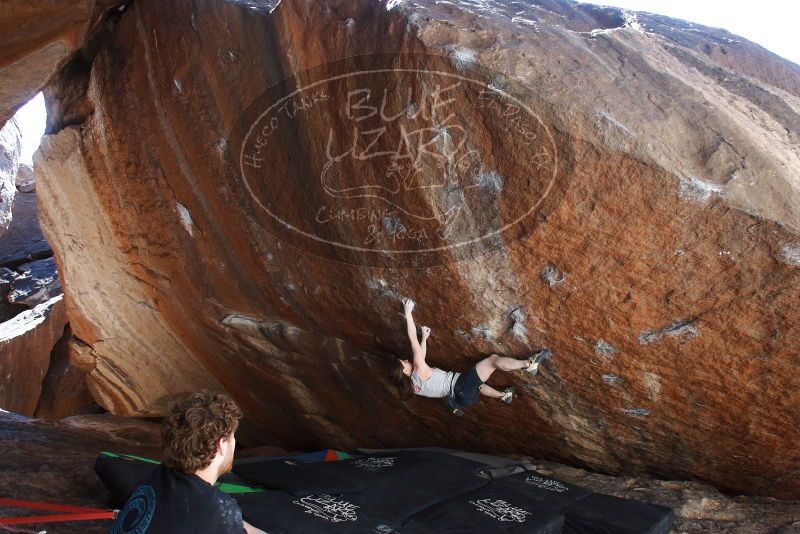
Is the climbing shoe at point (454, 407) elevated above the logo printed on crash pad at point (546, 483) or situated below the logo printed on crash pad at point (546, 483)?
above

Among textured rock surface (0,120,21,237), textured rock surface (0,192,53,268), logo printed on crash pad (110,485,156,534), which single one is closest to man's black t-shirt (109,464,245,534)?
logo printed on crash pad (110,485,156,534)

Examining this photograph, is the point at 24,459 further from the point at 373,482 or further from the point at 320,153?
the point at 320,153

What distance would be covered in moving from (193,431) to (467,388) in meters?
2.01

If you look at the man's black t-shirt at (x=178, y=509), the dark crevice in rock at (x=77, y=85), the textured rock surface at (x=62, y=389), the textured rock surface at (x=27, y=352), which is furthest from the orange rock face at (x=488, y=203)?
the textured rock surface at (x=62, y=389)

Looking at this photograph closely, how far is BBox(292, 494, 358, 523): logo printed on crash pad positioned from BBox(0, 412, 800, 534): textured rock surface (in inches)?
37.9

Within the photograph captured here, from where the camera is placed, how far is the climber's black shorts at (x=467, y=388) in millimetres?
3723

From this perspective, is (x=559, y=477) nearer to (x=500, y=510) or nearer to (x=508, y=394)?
(x=508, y=394)

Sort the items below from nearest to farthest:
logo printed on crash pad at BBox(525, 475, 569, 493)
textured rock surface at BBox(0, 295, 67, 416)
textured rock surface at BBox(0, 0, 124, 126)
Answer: logo printed on crash pad at BBox(525, 475, 569, 493)
textured rock surface at BBox(0, 0, 124, 126)
textured rock surface at BBox(0, 295, 67, 416)

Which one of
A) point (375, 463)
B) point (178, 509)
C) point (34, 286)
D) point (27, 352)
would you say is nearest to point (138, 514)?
point (178, 509)

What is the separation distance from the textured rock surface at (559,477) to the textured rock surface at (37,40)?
95.6 inches

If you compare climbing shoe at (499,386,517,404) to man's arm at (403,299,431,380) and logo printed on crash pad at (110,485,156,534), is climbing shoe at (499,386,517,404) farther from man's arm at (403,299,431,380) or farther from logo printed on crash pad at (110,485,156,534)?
logo printed on crash pad at (110,485,156,534)

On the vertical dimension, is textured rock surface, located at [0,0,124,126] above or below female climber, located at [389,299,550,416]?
above

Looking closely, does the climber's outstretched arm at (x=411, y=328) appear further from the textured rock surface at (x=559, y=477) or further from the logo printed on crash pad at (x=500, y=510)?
the textured rock surface at (x=559, y=477)

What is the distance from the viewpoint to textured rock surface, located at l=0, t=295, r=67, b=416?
8000 millimetres
